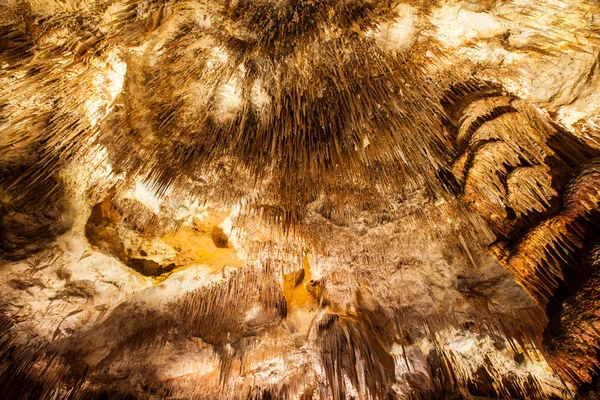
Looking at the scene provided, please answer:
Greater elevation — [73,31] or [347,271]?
[73,31]

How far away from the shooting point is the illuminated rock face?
208cm

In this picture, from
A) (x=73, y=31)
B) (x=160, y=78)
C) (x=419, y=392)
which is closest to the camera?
(x=73, y=31)

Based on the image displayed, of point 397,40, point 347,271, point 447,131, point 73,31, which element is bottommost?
point 347,271

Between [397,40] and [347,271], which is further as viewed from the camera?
[347,271]

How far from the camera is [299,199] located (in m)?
3.26

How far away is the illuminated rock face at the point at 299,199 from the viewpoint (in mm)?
2084

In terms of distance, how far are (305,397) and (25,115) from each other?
3.82m

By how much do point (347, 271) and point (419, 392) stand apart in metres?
1.44

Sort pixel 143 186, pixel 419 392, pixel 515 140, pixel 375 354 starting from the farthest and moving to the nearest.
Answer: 1. pixel 375 354
2. pixel 419 392
3. pixel 143 186
4. pixel 515 140

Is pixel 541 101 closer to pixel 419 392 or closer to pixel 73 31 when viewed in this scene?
pixel 419 392

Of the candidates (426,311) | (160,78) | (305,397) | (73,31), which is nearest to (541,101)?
(426,311)

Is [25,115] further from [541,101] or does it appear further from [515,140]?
[541,101]

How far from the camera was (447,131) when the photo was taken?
102 inches

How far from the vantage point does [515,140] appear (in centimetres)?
222
